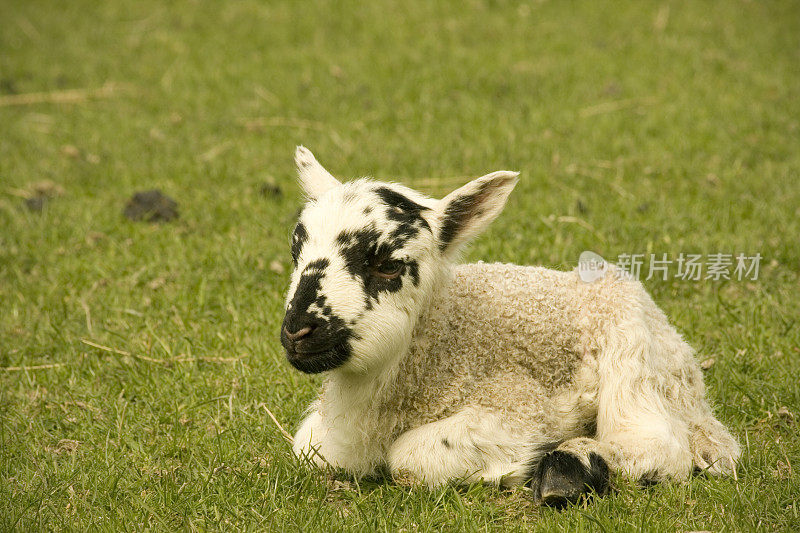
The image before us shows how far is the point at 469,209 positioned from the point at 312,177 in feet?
3.34

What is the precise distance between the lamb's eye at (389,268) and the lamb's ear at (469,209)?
1.16 feet

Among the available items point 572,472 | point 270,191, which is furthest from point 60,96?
point 572,472

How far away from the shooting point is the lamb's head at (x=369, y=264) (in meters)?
4.35

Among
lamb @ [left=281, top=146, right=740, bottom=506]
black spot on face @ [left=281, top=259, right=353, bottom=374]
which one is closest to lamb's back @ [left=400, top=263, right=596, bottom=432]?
lamb @ [left=281, top=146, right=740, bottom=506]

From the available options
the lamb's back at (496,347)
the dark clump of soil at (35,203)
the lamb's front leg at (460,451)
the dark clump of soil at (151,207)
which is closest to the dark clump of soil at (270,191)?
the dark clump of soil at (151,207)

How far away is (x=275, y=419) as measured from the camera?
549cm

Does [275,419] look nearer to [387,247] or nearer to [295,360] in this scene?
[295,360]

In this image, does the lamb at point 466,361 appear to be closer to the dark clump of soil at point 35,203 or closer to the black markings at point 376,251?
the black markings at point 376,251

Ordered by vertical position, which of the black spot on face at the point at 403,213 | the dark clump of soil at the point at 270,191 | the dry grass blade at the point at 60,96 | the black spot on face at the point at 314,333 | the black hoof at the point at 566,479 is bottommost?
the dry grass blade at the point at 60,96

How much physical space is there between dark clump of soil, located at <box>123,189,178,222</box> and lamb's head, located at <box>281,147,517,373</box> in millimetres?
4018

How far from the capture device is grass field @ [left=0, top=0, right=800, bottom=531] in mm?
4750

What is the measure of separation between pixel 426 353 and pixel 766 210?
16.6ft

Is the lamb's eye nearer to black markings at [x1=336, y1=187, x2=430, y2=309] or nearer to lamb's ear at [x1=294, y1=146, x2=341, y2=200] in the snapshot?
black markings at [x1=336, y1=187, x2=430, y2=309]

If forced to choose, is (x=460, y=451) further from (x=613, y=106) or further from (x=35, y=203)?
(x=613, y=106)
